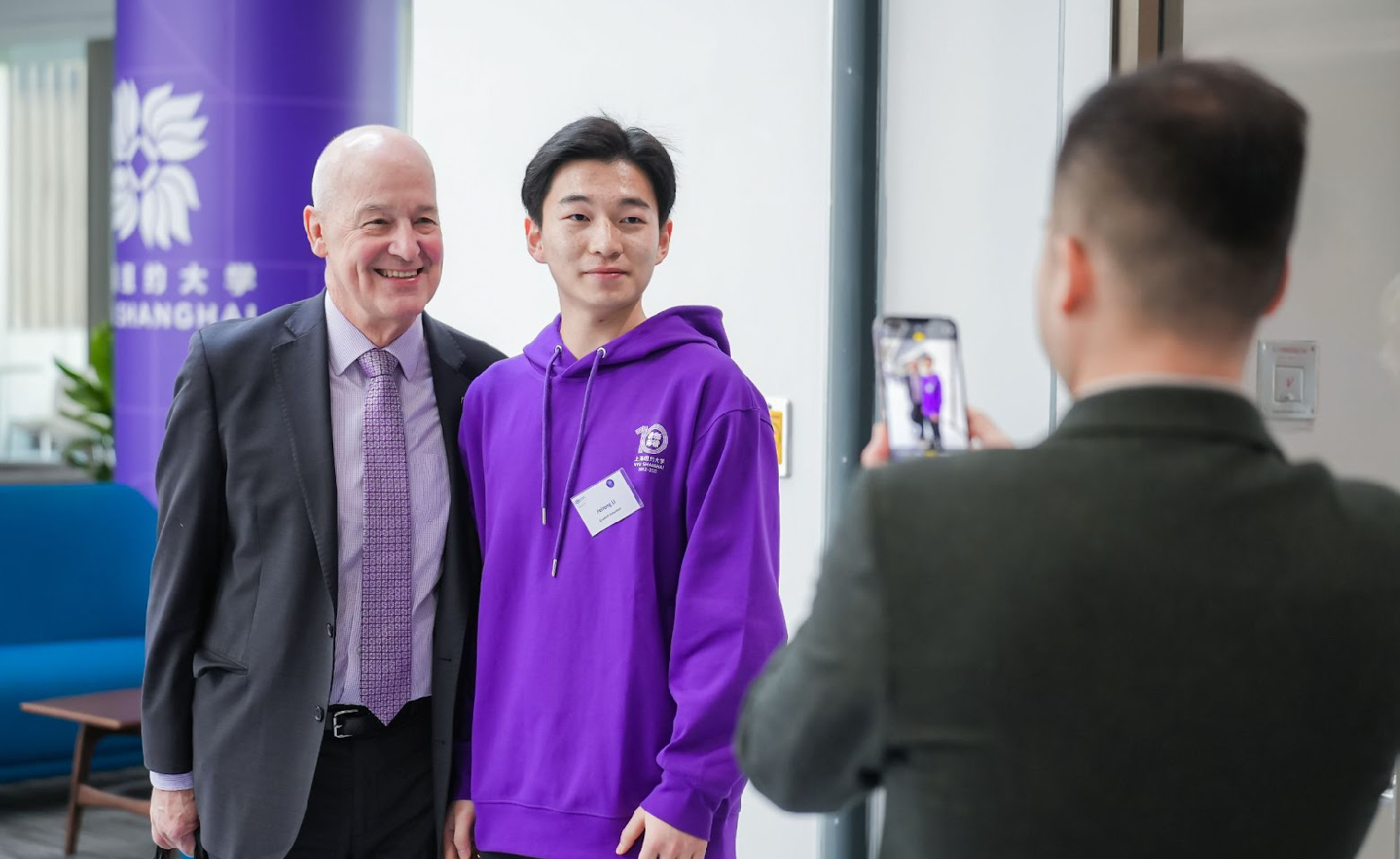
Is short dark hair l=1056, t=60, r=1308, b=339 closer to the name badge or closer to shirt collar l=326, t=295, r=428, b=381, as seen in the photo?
the name badge

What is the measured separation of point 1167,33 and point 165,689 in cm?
198

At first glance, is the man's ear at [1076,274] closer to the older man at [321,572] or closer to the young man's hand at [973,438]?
the young man's hand at [973,438]

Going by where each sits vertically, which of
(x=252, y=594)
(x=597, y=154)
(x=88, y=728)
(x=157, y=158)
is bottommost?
(x=88, y=728)

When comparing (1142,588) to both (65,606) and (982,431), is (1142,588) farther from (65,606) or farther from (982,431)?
(65,606)

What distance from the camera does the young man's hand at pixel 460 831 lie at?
6.33 ft

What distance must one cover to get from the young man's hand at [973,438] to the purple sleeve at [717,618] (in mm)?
681

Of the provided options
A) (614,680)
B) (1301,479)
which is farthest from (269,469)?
(1301,479)

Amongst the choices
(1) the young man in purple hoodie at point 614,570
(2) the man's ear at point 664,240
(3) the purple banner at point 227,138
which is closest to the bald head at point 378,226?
(1) the young man in purple hoodie at point 614,570

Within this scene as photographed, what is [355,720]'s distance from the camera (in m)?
1.92

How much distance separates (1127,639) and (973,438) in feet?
0.98

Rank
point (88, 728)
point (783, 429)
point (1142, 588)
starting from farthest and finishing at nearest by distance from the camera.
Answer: point (88, 728) → point (783, 429) → point (1142, 588)

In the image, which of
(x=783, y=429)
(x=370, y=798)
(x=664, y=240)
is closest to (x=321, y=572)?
(x=370, y=798)

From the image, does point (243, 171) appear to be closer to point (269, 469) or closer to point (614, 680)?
point (269, 469)

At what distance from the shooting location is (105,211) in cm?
1125
